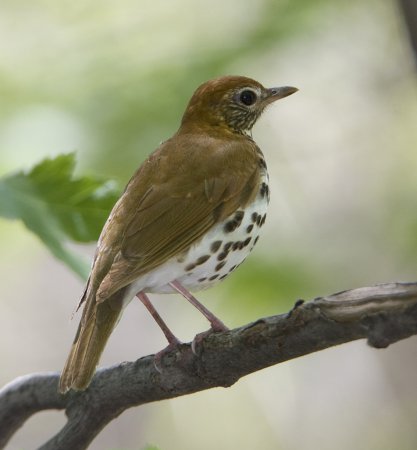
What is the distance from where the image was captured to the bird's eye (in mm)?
3629

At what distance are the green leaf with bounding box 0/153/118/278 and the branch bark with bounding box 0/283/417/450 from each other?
1.10 ft

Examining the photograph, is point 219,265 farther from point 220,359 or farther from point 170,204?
point 220,359

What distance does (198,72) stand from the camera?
13.5 ft

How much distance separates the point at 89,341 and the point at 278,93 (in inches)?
56.2

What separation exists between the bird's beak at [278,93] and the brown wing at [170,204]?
451 millimetres

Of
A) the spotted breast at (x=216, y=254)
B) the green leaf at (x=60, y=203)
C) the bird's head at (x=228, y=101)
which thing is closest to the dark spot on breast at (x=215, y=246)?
the spotted breast at (x=216, y=254)

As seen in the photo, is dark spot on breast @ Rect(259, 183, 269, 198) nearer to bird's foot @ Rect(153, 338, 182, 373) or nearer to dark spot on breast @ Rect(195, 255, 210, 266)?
dark spot on breast @ Rect(195, 255, 210, 266)

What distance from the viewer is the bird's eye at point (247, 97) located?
3.63 m

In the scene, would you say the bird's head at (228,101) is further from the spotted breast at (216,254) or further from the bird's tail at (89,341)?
the bird's tail at (89,341)

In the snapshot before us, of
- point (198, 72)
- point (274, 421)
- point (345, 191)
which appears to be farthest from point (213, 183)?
point (274, 421)

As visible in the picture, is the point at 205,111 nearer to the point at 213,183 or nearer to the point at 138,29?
the point at 213,183

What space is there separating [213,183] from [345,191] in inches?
88.4

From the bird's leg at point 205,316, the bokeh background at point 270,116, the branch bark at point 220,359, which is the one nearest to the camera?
the branch bark at point 220,359

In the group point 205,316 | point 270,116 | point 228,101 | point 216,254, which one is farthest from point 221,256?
point 270,116
